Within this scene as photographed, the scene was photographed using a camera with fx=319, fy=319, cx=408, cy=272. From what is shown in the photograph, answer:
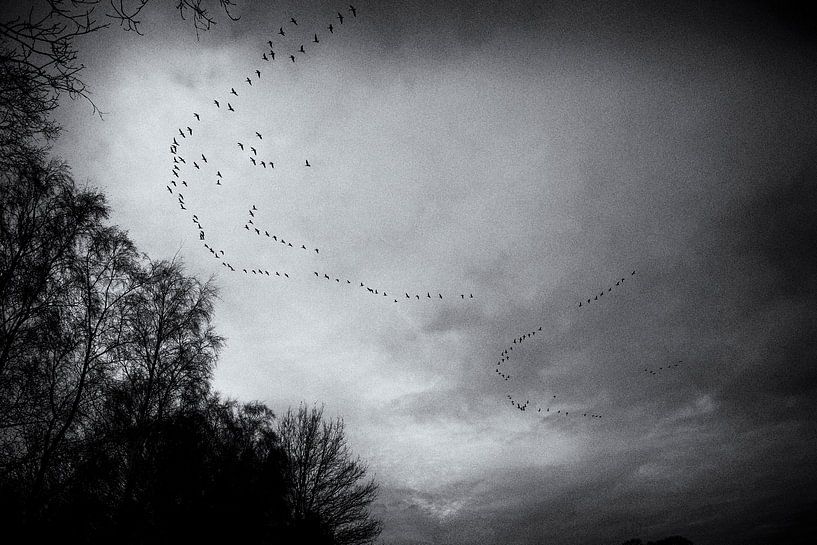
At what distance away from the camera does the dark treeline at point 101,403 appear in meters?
7.91

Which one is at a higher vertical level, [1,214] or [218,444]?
[1,214]

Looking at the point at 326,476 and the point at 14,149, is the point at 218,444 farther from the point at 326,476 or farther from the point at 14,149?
the point at 14,149

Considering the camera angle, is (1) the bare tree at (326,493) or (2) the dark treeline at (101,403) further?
(1) the bare tree at (326,493)

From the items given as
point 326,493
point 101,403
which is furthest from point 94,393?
point 326,493

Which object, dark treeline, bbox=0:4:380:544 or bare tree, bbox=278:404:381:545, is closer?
dark treeline, bbox=0:4:380:544

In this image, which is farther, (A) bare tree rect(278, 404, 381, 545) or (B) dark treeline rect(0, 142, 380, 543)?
(A) bare tree rect(278, 404, 381, 545)

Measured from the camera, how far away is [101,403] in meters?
9.98

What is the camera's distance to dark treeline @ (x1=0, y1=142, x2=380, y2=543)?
7.91 meters

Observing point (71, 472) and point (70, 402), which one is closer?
point (71, 472)

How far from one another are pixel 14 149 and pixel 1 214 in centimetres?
437

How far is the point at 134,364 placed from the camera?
38.3 feet

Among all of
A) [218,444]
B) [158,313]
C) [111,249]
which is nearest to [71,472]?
[158,313]

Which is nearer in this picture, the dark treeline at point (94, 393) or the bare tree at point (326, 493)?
the dark treeline at point (94, 393)

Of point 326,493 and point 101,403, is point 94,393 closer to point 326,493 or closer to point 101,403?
point 101,403
